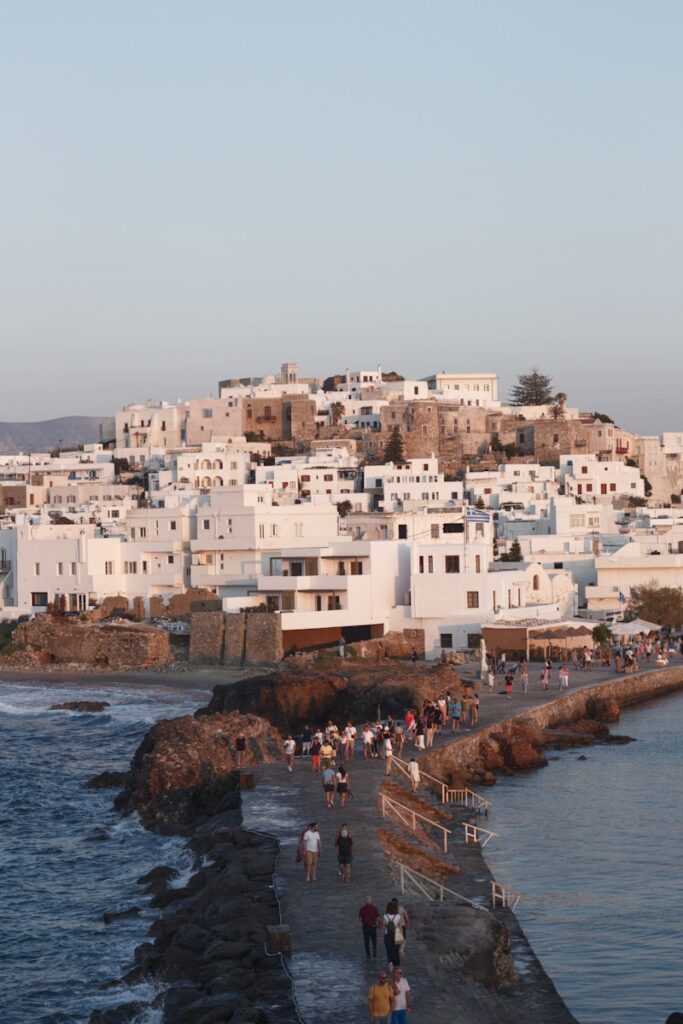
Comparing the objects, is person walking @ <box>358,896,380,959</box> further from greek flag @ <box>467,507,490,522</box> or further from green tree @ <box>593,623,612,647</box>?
greek flag @ <box>467,507,490,522</box>

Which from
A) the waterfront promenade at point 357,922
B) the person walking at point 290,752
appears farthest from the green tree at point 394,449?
the waterfront promenade at point 357,922

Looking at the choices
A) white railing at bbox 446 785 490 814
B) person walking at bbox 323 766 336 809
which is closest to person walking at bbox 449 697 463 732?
white railing at bbox 446 785 490 814

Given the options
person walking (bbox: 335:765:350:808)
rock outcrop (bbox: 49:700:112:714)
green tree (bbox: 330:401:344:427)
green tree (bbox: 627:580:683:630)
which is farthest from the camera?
green tree (bbox: 330:401:344:427)

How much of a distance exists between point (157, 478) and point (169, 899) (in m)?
66.3

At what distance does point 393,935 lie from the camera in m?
16.3

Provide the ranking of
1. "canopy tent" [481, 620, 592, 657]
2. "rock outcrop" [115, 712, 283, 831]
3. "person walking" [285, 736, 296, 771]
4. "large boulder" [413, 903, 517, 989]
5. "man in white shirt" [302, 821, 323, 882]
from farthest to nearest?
"canopy tent" [481, 620, 592, 657] → "person walking" [285, 736, 296, 771] → "rock outcrop" [115, 712, 283, 831] → "man in white shirt" [302, 821, 323, 882] → "large boulder" [413, 903, 517, 989]

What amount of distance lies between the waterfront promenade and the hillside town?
24.3 m

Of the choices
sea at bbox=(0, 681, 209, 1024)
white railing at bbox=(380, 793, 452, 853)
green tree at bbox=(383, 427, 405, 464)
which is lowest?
sea at bbox=(0, 681, 209, 1024)

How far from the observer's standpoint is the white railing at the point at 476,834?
2531 cm

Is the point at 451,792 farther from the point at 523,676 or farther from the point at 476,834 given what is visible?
the point at 523,676

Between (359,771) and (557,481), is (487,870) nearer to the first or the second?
(359,771)

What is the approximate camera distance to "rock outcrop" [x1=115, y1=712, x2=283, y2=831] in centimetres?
2838

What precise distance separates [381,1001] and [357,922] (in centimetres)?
362

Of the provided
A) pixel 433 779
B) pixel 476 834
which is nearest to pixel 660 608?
pixel 433 779
